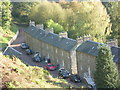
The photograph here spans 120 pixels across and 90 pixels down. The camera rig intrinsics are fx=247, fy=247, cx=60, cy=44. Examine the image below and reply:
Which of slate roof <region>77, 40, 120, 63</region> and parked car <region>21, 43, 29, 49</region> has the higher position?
slate roof <region>77, 40, 120, 63</region>

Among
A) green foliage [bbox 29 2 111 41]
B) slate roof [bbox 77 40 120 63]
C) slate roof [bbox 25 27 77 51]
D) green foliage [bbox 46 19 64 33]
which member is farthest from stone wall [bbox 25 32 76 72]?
green foliage [bbox 29 2 111 41]

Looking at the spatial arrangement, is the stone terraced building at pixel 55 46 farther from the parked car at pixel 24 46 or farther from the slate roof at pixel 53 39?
the parked car at pixel 24 46

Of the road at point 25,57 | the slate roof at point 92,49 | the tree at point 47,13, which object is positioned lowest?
the road at point 25,57

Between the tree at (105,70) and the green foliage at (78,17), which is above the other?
the green foliage at (78,17)

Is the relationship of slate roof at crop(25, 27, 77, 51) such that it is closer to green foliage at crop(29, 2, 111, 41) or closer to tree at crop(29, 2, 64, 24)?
green foliage at crop(29, 2, 111, 41)

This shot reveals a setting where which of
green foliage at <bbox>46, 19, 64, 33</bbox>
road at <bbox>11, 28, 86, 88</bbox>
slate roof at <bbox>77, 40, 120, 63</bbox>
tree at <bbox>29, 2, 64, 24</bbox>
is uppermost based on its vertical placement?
tree at <bbox>29, 2, 64, 24</bbox>

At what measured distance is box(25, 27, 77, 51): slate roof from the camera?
41.7m

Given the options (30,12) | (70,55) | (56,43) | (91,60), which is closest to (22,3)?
(30,12)

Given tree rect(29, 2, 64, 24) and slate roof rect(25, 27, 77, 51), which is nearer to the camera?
slate roof rect(25, 27, 77, 51)

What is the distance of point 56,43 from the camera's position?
45.2 meters

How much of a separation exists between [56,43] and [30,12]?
33.2m

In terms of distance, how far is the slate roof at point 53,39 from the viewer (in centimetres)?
4167

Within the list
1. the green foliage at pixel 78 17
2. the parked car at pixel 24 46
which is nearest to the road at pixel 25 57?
the parked car at pixel 24 46

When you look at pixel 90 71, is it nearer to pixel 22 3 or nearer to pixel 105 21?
pixel 105 21
